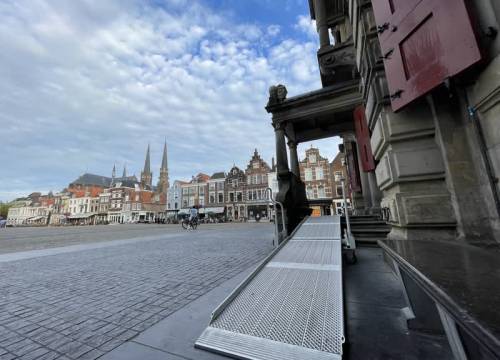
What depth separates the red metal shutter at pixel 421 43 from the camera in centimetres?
188

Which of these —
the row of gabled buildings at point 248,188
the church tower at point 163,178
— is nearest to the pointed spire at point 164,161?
the church tower at point 163,178

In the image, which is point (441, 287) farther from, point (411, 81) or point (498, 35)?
point (411, 81)

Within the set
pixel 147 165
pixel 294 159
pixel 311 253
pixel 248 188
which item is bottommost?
pixel 311 253

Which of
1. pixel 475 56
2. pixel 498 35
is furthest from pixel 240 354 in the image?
pixel 498 35

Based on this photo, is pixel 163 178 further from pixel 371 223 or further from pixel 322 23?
pixel 371 223

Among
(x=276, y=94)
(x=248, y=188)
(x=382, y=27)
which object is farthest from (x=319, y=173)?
(x=382, y=27)

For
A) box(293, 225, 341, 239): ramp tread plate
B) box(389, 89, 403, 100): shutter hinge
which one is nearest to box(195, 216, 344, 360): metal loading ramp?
box(293, 225, 341, 239): ramp tread plate

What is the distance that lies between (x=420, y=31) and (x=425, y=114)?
3.06ft

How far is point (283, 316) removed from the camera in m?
1.66

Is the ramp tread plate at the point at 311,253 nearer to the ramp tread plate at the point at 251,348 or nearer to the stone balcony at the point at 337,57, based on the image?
the ramp tread plate at the point at 251,348

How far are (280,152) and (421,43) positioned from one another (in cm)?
472

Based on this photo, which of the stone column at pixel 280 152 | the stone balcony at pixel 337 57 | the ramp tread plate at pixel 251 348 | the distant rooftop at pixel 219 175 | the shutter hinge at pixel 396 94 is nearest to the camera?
the ramp tread plate at pixel 251 348

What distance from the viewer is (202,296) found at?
8.88ft

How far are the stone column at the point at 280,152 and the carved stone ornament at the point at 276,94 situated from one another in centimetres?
85
